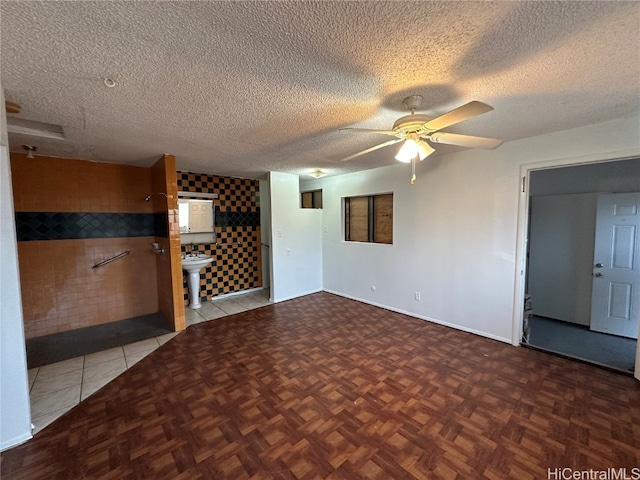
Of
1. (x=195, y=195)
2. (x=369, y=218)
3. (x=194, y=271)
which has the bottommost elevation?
(x=194, y=271)

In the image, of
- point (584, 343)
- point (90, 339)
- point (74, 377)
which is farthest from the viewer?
point (90, 339)

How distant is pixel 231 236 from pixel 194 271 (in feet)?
3.35

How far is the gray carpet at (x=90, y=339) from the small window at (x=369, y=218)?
3274mm

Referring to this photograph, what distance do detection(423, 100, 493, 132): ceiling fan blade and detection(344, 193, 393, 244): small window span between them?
252cm

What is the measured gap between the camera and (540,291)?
390cm

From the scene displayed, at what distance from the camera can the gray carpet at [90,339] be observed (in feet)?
9.20

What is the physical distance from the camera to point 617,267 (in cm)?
321

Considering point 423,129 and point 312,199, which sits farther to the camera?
point 312,199

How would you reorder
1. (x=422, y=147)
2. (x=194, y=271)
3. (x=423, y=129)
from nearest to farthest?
(x=423, y=129) → (x=422, y=147) → (x=194, y=271)

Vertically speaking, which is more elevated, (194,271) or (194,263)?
(194,263)

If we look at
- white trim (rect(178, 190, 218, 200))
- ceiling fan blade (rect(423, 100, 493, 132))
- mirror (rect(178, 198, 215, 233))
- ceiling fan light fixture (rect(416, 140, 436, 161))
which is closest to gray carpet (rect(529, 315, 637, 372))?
ceiling fan light fixture (rect(416, 140, 436, 161))

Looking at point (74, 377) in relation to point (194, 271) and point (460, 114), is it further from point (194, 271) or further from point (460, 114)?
point (460, 114)

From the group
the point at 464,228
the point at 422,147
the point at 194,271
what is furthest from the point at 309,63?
the point at 194,271

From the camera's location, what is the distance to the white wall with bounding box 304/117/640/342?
254 centimetres
